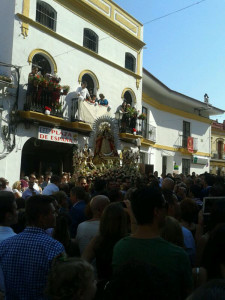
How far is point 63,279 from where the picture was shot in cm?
158

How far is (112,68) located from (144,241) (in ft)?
50.0

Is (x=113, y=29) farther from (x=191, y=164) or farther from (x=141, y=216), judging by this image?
(x=141, y=216)

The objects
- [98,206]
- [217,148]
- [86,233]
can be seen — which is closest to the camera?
[86,233]

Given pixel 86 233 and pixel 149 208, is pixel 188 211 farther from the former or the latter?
pixel 149 208

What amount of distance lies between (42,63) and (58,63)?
0.76 meters

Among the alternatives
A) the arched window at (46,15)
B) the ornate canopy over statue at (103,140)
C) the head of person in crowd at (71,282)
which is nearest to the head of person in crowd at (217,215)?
the head of person in crowd at (71,282)

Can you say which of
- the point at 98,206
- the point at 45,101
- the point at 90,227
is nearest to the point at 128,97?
the point at 45,101

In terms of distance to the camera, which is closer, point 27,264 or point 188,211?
point 27,264

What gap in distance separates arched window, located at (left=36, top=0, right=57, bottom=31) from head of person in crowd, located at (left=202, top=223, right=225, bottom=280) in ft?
43.4

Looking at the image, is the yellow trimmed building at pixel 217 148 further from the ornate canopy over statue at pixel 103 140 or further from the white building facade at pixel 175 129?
the ornate canopy over statue at pixel 103 140

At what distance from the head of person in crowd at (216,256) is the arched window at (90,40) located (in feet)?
48.2

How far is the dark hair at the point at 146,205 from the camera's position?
2385 millimetres

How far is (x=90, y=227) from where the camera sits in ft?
11.9

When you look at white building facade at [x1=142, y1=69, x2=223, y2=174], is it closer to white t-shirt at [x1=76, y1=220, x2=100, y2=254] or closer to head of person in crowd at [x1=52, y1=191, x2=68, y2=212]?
head of person in crowd at [x1=52, y1=191, x2=68, y2=212]
